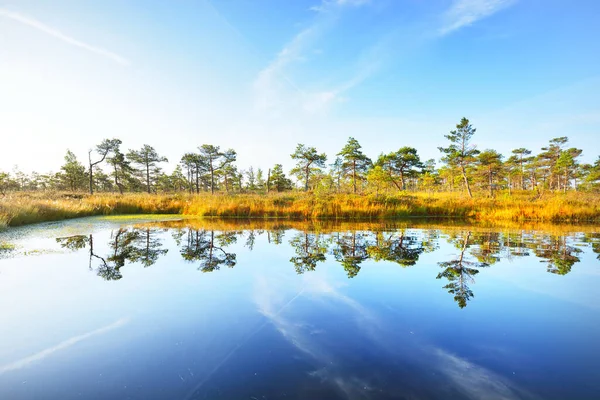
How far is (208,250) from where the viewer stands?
6.97 meters

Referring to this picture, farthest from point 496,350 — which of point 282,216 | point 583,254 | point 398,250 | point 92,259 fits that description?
point 282,216

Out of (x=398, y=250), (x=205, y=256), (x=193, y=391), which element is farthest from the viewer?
(x=398, y=250)

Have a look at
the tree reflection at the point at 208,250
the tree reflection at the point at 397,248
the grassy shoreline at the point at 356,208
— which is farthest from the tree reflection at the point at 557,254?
the grassy shoreline at the point at 356,208

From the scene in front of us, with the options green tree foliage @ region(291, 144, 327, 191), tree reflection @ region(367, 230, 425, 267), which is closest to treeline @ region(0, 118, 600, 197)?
green tree foliage @ region(291, 144, 327, 191)

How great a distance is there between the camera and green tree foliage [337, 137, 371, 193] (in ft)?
133

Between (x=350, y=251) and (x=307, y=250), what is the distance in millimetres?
1123

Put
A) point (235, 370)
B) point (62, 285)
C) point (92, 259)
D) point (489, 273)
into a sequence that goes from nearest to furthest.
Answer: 1. point (235, 370)
2. point (62, 285)
3. point (489, 273)
4. point (92, 259)

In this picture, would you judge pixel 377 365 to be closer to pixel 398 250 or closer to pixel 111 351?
pixel 111 351

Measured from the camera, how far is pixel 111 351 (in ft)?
8.32

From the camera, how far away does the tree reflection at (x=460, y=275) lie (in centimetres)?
402

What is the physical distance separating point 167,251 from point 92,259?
4.91 ft

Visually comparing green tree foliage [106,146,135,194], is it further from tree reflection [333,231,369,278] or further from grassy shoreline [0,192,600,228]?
tree reflection [333,231,369,278]

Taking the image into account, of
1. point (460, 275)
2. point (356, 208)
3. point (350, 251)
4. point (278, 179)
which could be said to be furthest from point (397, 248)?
point (278, 179)

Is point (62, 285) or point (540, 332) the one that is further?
point (62, 285)
